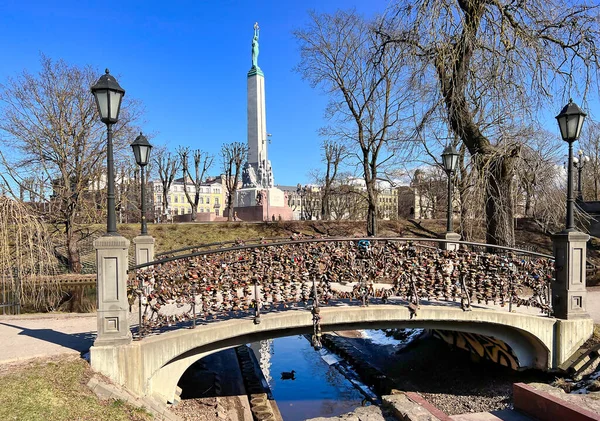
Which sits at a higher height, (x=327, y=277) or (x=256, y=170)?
(x=256, y=170)

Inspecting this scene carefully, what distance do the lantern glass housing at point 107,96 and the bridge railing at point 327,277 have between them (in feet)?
8.58

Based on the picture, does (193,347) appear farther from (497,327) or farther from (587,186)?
(587,186)

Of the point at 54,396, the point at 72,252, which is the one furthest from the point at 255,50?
the point at 54,396

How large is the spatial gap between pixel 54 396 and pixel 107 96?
4.34m

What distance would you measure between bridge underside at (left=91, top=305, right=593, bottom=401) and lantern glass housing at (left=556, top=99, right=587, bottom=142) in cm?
378

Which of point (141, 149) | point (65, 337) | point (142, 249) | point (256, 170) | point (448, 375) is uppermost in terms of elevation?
point (256, 170)

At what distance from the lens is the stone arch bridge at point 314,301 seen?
22.0ft

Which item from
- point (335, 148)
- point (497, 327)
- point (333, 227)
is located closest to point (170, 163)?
point (335, 148)

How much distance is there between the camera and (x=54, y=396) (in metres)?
5.54

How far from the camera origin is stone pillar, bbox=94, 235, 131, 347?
6340 mm

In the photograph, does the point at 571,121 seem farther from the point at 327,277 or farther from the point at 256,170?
the point at 256,170

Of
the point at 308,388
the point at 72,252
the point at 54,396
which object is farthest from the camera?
the point at 72,252

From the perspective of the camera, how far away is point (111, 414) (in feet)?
18.2

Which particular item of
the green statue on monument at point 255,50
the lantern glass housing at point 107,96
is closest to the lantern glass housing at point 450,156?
the lantern glass housing at point 107,96
